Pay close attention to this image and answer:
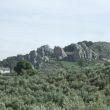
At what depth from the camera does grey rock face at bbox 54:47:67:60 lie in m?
128

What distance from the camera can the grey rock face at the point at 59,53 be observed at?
12843 centimetres

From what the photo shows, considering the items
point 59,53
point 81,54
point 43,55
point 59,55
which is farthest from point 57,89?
point 59,55

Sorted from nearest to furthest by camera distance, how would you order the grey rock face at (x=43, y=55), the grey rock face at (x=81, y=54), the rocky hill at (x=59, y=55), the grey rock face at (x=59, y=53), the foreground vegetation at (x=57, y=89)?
1. the foreground vegetation at (x=57, y=89)
2. the grey rock face at (x=81, y=54)
3. the rocky hill at (x=59, y=55)
4. the grey rock face at (x=59, y=53)
5. the grey rock face at (x=43, y=55)

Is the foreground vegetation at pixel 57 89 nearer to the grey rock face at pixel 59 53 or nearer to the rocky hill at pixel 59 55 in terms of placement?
the rocky hill at pixel 59 55

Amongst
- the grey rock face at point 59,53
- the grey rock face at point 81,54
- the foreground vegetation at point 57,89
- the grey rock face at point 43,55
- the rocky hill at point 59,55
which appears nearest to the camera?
the foreground vegetation at point 57,89

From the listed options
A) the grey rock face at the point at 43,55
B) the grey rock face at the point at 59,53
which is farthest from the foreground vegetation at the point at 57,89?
the grey rock face at the point at 59,53

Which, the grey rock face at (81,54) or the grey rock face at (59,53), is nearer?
the grey rock face at (81,54)

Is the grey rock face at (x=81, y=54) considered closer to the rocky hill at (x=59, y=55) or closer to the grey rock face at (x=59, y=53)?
the rocky hill at (x=59, y=55)

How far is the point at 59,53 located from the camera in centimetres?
13288

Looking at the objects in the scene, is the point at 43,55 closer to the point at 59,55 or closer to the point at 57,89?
the point at 59,55

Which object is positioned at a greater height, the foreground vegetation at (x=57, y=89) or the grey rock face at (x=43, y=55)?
the grey rock face at (x=43, y=55)

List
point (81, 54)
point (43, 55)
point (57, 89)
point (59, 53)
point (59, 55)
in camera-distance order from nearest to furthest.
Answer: point (57, 89) → point (81, 54) → point (59, 53) → point (43, 55) → point (59, 55)

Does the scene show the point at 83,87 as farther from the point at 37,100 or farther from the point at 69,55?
the point at 69,55

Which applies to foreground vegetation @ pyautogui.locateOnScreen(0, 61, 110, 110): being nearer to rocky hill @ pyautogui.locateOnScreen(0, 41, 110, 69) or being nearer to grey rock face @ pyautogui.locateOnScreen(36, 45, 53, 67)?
rocky hill @ pyautogui.locateOnScreen(0, 41, 110, 69)
